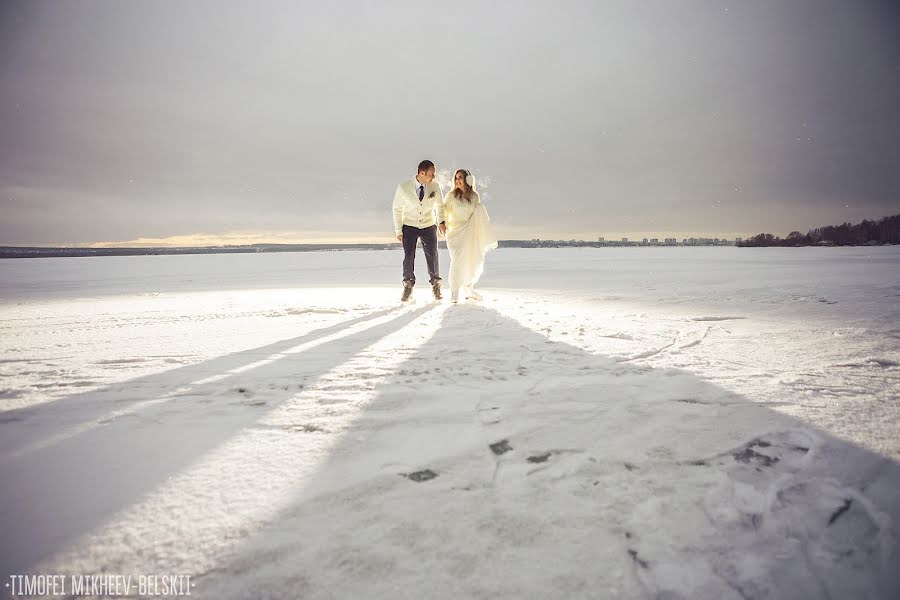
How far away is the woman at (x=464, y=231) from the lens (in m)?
6.04

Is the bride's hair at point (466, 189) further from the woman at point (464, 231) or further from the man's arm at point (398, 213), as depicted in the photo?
the man's arm at point (398, 213)

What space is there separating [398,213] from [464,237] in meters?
1.10

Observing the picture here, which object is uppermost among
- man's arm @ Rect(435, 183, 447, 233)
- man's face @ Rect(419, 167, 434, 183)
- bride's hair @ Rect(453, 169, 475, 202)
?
man's face @ Rect(419, 167, 434, 183)

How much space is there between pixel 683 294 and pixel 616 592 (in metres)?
6.47

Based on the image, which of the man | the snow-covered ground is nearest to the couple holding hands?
the man

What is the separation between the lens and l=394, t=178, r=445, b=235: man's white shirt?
19.7 feet

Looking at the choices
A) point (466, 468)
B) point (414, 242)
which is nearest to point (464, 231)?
point (414, 242)

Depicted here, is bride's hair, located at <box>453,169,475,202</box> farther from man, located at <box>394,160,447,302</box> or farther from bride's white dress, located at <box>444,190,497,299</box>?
man, located at <box>394,160,447,302</box>

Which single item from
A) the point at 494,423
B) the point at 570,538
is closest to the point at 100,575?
the point at 570,538

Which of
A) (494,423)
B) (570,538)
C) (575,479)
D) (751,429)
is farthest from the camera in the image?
(494,423)

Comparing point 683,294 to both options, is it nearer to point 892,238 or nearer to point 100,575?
point 100,575

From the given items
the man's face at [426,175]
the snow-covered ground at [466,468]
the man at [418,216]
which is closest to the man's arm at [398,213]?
the man at [418,216]

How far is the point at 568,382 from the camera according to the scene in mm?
2281

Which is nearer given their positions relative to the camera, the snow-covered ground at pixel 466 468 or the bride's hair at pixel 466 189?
the snow-covered ground at pixel 466 468
